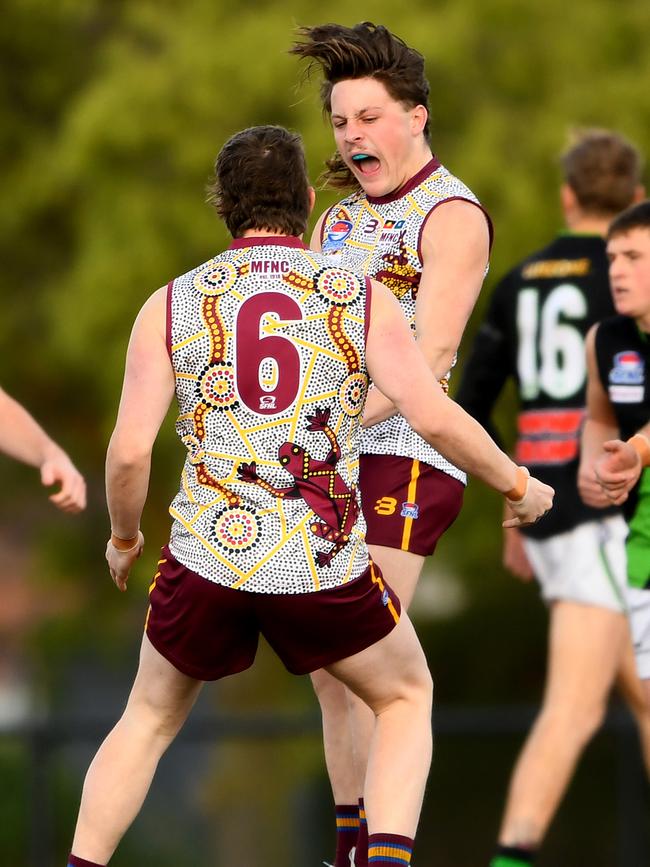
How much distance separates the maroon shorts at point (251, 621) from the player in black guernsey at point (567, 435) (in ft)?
9.12

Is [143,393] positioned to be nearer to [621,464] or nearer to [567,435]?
[621,464]

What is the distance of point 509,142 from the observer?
13.0 metres

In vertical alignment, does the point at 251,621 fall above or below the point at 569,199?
below

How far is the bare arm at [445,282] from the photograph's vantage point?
16.9 feet

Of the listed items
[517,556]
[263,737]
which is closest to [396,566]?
[517,556]

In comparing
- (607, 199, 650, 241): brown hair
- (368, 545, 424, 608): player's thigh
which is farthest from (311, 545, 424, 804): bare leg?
(607, 199, 650, 241): brown hair

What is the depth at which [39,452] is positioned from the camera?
483 cm

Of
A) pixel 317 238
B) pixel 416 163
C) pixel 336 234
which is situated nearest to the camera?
pixel 416 163

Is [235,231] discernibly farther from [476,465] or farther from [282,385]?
[476,465]

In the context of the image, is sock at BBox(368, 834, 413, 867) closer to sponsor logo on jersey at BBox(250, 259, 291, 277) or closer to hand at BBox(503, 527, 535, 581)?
sponsor logo on jersey at BBox(250, 259, 291, 277)

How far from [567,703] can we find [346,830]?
202cm

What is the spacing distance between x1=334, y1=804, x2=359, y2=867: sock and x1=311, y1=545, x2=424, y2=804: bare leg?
0.09 ft

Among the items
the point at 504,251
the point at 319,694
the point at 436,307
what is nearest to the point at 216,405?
the point at 436,307

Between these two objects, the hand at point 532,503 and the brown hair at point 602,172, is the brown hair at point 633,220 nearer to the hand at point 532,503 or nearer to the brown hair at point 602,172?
the brown hair at point 602,172
